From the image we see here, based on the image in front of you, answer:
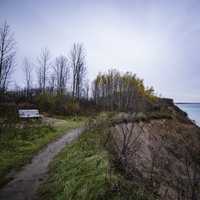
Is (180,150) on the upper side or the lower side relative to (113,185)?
lower

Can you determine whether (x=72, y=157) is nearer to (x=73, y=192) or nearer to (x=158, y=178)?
(x=73, y=192)

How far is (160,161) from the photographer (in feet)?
27.9

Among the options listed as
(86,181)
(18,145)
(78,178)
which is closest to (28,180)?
(78,178)

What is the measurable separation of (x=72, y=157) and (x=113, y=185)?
112 inches

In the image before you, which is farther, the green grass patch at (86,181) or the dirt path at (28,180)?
the dirt path at (28,180)

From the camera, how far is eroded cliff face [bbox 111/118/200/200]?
4670 millimetres

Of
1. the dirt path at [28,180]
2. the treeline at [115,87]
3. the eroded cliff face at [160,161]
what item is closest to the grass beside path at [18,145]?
the dirt path at [28,180]

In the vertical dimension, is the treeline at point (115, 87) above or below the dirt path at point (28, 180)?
above

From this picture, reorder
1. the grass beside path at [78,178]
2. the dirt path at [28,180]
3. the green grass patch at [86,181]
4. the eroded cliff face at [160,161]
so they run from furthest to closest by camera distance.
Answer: the eroded cliff face at [160,161], the dirt path at [28,180], the grass beside path at [78,178], the green grass patch at [86,181]

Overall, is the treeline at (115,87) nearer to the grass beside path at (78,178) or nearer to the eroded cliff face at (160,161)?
the eroded cliff face at (160,161)

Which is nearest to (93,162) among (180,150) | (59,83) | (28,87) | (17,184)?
(17,184)

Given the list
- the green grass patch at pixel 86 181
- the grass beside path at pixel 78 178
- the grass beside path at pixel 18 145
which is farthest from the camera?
the grass beside path at pixel 18 145

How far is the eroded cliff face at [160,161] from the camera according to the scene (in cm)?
467

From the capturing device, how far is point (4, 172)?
5.68 m
